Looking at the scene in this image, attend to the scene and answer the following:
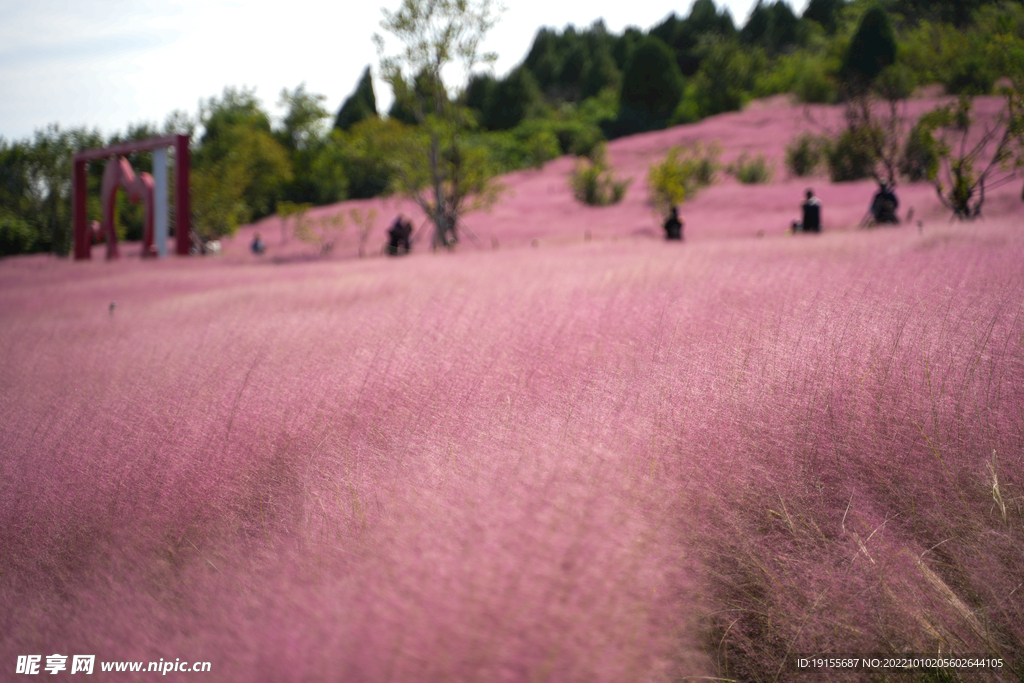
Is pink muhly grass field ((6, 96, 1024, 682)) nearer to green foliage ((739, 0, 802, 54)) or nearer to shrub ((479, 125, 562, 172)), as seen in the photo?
shrub ((479, 125, 562, 172))

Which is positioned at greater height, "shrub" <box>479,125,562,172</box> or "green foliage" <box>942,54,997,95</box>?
"shrub" <box>479,125,562,172</box>

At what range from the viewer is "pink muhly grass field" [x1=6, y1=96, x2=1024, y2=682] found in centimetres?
129

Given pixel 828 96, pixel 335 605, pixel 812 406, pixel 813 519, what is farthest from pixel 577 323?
pixel 828 96

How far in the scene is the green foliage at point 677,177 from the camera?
17.0 metres

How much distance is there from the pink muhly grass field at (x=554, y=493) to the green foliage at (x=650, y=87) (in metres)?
38.4

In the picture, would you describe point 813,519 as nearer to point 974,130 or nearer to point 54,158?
point 974,130

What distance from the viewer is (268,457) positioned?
7.89ft

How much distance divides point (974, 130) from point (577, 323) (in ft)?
44.0

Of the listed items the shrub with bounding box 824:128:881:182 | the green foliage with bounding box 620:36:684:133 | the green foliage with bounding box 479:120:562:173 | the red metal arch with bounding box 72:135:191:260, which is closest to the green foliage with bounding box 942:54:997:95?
the shrub with bounding box 824:128:881:182

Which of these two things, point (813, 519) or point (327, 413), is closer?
point (813, 519)

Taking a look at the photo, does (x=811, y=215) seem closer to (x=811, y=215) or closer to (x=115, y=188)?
(x=811, y=215)

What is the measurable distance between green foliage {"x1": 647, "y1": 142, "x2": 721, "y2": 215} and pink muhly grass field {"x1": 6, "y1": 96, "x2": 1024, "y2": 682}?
14.0 metres

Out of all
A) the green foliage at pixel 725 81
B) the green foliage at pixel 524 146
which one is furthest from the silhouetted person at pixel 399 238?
the green foliage at pixel 725 81

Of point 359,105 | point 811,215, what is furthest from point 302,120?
point 811,215
